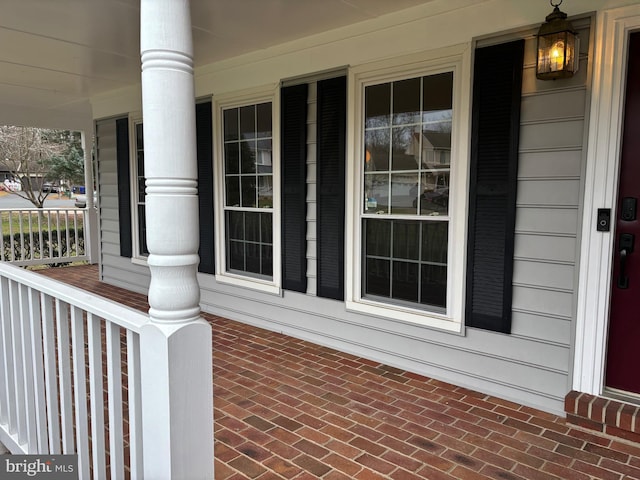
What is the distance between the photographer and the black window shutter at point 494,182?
286cm

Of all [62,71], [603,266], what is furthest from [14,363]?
[62,71]

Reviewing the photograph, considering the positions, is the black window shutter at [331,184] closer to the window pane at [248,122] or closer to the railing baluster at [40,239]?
the window pane at [248,122]

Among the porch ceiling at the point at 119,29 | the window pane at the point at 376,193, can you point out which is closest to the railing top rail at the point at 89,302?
the porch ceiling at the point at 119,29

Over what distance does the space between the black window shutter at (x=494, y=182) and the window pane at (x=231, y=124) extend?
2533mm

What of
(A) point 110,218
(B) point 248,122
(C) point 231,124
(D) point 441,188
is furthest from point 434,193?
(A) point 110,218

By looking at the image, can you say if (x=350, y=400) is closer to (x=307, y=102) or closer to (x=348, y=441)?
(x=348, y=441)

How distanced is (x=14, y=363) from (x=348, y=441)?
5.81ft

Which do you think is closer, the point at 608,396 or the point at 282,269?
the point at 608,396

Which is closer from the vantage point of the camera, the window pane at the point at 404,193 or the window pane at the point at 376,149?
the window pane at the point at 404,193

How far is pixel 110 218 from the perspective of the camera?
21.9 ft

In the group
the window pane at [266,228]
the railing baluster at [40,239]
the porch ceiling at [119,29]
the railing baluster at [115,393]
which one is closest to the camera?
the railing baluster at [115,393]

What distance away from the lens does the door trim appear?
2.54 metres

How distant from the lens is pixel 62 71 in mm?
4984

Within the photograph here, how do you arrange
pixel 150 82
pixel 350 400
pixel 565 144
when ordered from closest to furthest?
pixel 150 82 → pixel 565 144 → pixel 350 400
